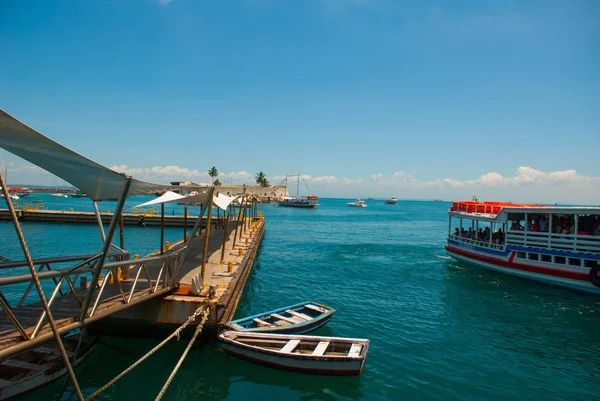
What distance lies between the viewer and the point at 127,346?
1250 cm

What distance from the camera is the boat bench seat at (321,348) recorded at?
1144cm

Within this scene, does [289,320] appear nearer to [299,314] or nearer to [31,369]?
[299,314]

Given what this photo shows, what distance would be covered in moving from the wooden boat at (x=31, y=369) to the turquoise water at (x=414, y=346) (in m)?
0.37

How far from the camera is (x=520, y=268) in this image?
79.9ft

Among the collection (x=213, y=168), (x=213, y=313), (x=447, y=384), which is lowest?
(x=447, y=384)

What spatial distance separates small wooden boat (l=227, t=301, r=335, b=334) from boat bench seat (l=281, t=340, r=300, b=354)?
1436 mm

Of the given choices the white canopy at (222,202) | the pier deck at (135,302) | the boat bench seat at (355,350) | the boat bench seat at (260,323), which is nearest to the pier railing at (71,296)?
the pier deck at (135,302)

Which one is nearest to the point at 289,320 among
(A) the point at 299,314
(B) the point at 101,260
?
(A) the point at 299,314

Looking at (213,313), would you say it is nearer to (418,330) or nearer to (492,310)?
(418,330)

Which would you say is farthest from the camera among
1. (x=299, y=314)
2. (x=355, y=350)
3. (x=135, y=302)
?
(x=299, y=314)

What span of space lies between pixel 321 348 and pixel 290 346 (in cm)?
104

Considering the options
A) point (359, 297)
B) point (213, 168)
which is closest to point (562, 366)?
point (359, 297)

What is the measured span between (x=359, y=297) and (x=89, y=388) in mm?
14395

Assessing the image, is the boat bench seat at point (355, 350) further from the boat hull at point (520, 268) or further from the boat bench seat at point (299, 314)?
the boat hull at point (520, 268)
